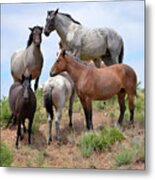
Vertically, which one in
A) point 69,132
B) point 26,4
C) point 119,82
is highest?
point 26,4

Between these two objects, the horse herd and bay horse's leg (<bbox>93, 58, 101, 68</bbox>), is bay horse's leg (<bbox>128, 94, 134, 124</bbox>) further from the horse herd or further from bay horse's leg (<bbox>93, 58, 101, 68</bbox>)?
bay horse's leg (<bbox>93, 58, 101, 68</bbox>)

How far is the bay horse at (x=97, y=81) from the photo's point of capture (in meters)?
2.72

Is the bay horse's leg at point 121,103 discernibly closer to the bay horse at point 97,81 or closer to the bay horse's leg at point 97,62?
the bay horse at point 97,81

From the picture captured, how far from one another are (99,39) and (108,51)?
0.08 meters

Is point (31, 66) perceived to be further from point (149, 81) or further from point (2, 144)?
point (149, 81)

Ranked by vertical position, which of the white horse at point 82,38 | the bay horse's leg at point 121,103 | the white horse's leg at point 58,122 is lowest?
the white horse's leg at point 58,122

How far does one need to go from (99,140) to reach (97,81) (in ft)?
0.97

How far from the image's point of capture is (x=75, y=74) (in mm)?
2783

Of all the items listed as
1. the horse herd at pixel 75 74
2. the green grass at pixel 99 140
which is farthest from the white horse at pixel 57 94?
the green grass at pixel 99 140

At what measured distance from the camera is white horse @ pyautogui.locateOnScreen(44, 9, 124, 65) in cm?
277

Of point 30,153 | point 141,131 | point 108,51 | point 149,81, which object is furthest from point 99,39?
point 30,153

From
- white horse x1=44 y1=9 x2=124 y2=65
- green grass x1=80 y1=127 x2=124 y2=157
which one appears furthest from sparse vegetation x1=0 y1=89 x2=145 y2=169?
white horse x1=44 y1=9 x2=124 y2=65

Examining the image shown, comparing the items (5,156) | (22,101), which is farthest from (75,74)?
(5,156)

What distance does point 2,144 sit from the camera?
2.86 metres
